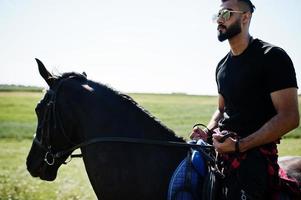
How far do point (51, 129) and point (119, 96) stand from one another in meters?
0.88

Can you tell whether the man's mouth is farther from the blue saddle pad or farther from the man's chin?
the blue saddle pad

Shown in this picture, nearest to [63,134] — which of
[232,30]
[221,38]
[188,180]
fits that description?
[188,180]

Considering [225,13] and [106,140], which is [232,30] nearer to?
[225,13]

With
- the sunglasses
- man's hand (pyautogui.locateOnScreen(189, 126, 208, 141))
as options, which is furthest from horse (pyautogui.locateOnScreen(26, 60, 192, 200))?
the sunglasses

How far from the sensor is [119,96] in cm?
450

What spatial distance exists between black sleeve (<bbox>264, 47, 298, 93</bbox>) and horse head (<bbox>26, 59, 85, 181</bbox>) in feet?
7.19

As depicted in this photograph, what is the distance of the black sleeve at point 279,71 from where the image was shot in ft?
12.4

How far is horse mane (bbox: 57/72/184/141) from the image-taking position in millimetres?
4449

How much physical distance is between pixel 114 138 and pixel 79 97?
2.07 feet

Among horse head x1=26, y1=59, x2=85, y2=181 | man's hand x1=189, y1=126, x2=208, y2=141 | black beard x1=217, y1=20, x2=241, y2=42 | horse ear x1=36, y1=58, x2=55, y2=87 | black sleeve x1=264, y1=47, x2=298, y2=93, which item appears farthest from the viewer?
man's hand x1=189, y1=126, x2=208, y2=141

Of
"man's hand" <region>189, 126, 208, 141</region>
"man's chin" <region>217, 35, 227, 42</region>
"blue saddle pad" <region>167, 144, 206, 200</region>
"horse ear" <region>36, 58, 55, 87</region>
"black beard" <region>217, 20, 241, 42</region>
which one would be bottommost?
"blue saddle pad" <region>167, 144, 206, 200</region>

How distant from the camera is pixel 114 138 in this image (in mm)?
4355

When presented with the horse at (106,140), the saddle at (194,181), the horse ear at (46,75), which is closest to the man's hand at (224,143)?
the saddle at (194,181)

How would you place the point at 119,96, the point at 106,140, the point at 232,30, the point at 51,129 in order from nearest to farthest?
the point at 232,30
the point at 106,140
the point at 119,96
the point at 51,129
